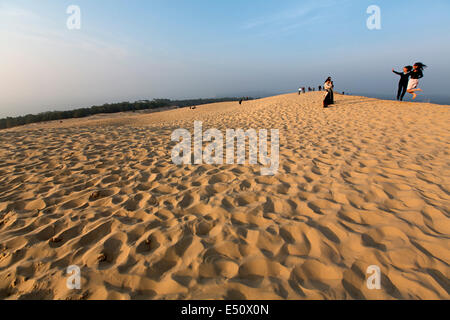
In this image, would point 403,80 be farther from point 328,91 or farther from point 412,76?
point 328,91

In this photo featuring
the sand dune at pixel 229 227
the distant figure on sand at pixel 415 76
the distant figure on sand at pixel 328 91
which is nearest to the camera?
the sand dune at pixel 229 227

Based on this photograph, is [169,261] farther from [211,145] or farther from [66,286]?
[211,145]

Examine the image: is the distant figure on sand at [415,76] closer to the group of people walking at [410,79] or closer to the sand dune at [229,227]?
the group of people walking at [410,79]

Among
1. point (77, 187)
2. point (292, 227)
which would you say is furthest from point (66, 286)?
point (292, 227)

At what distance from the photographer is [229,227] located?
2361 mm

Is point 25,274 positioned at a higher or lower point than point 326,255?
higher

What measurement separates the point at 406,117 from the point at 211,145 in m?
8.28

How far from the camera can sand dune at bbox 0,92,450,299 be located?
5.56 feet

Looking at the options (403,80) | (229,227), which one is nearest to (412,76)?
(403,80)

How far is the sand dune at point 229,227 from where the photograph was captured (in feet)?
5.56

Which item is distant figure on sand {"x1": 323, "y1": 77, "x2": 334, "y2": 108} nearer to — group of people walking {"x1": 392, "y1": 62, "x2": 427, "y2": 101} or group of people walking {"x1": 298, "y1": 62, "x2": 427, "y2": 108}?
group of people walking {"x1": 298, "y1": 62, "x2": 427, "y2": 108}

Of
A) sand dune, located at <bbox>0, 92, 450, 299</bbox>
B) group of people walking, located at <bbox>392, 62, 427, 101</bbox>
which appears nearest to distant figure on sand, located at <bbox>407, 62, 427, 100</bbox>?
group of people walking, located at <bbox>392, 62, 427, 101</bbox>

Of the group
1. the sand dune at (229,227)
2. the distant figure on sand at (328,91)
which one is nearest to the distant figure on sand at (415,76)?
the distant figure on sand at (328,91)

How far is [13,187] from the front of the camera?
3365 mm
